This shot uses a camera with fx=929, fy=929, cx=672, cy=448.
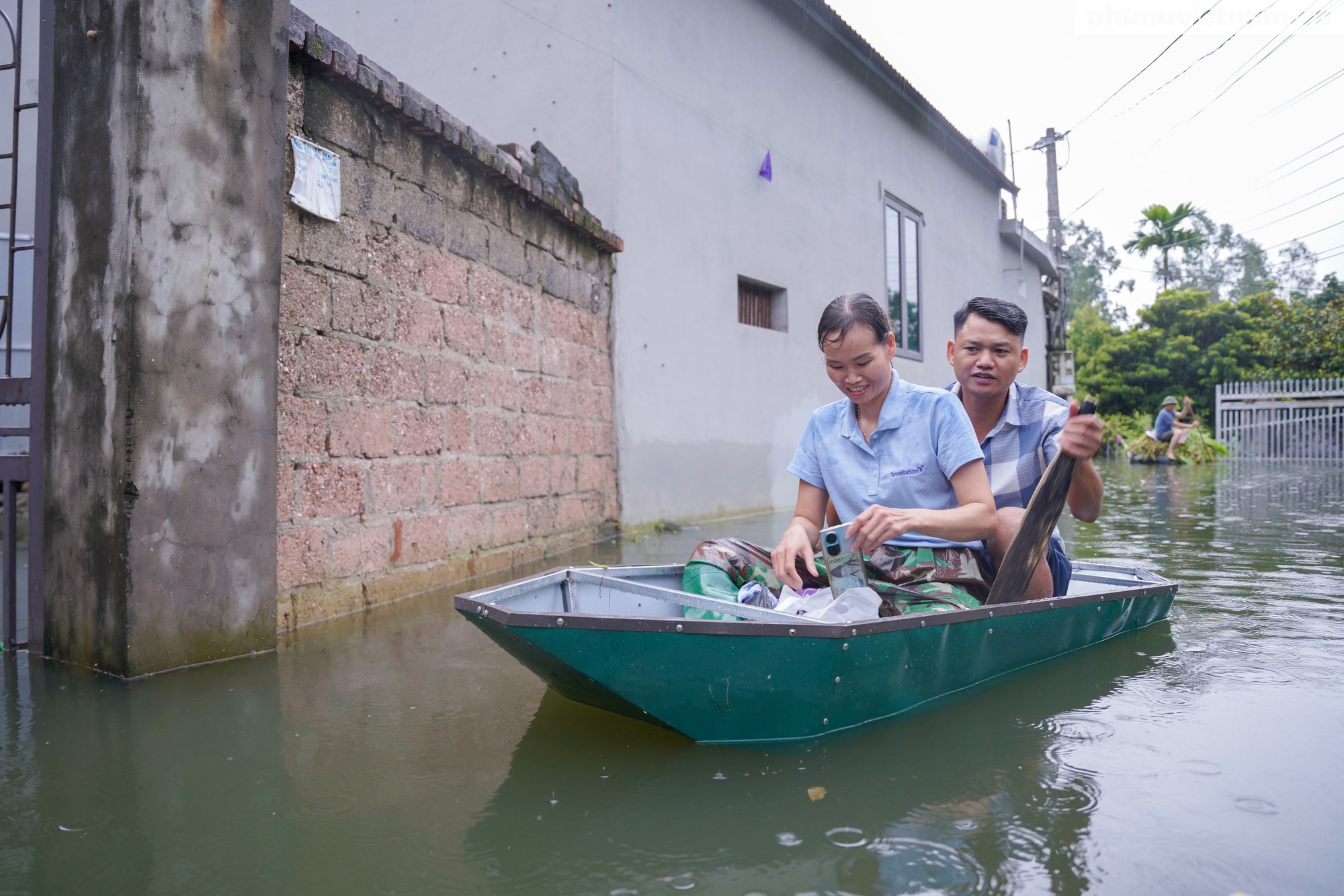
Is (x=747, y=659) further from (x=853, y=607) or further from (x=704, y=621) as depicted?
(x=853, y=607)

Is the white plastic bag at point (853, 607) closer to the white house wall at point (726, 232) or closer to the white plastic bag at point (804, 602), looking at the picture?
the white plastic bag at point (804, 602)

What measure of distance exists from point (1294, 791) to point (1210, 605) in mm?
2507

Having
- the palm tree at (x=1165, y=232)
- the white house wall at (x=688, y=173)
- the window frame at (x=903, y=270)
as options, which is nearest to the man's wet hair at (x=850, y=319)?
the white house wall at (x=688, y=173)

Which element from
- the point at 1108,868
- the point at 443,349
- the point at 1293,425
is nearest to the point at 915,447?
the point at 1108,868

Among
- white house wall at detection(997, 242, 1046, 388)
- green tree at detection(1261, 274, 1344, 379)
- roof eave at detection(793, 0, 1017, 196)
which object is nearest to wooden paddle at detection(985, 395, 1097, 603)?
roof eave at detection(793, 0, 1017, 196)

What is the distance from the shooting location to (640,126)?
7.92m

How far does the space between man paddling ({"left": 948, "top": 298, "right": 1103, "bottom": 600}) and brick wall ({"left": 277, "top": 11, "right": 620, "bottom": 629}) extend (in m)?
2.77

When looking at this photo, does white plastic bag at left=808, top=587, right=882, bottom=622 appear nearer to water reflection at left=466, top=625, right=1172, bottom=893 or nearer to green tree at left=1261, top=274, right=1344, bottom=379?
water reflection at left=466, top=625, right=1172, bottom=893

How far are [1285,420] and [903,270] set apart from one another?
1267 cm

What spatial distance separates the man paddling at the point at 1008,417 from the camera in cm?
321

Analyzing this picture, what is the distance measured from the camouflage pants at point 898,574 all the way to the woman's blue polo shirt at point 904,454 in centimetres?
6

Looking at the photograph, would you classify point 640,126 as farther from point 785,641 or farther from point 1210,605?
point 785,641

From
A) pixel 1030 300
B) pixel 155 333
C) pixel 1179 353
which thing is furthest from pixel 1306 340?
pixel 155 333

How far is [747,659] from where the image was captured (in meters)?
2.31
